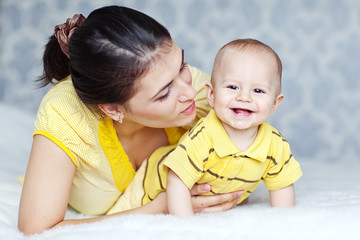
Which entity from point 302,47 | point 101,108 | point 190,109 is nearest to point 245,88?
point 190,109

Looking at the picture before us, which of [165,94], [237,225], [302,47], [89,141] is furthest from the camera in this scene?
[302,47]

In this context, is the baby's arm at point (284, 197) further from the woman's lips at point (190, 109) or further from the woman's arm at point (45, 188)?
the woman's arm at point (45, 188)

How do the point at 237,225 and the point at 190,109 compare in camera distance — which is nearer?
the point at 237,225

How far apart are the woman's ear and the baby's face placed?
29 centimetres

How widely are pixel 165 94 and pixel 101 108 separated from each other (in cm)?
21

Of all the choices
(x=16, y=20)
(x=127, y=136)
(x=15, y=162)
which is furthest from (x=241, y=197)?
(x=16, y=20)

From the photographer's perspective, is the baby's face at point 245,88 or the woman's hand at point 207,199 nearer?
the baby's face at point 245,88

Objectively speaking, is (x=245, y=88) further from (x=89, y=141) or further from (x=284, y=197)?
(x=89, y=141)

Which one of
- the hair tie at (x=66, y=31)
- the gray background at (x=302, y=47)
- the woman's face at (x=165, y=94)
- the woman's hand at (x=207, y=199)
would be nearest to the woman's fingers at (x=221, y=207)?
the woman's hand at (x=207, y=199)

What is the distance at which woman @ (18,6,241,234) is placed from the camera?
50.5 inches

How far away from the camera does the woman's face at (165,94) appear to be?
131 cm

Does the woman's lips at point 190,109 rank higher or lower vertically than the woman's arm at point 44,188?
higher

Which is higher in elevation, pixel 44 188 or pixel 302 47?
pixel 302 47

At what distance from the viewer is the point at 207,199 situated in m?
1.46
